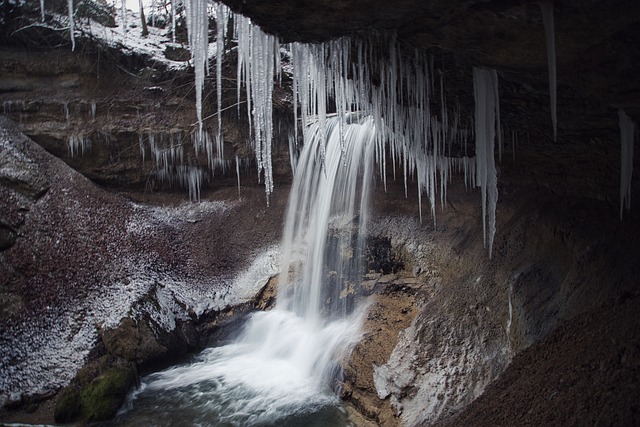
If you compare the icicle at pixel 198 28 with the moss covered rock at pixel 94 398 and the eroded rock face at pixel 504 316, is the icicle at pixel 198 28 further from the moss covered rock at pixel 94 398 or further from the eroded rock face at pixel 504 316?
the moss covered rock at pixel 94 398

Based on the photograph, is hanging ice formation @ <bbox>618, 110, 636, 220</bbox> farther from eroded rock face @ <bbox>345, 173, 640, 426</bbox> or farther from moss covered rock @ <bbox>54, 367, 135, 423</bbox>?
moss covered rock @ <bbox>54, 367, 135, 423</bbox>

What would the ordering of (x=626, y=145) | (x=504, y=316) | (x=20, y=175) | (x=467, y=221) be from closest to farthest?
(x=626, y=145) → (x=504, y=316) → (x=467, y=221) → (x=20, y=175)

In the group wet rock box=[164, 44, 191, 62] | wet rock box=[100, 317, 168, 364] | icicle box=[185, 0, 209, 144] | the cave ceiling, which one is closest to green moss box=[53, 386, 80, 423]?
wet rock box=[100, 317, 168, 364]

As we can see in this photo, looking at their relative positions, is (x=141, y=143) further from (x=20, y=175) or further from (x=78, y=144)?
(x=20, y=175)

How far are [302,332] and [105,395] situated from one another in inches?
135

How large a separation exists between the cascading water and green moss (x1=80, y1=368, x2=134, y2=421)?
0.67 feet

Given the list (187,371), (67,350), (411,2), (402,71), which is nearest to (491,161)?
(402,71)

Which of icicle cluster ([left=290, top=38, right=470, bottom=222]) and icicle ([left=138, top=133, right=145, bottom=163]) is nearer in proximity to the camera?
icicle cluster ([left=290, top=38, right=470, bottom=222])

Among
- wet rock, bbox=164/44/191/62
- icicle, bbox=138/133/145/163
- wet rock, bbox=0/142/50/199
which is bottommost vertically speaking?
wet rock, bbox=0/142/50/199

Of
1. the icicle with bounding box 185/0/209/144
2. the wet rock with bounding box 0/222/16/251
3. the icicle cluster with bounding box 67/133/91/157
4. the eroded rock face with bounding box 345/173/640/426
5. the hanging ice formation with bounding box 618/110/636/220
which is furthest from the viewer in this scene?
the icicle cluster with bounding box 67/133/91/157

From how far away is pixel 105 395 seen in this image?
21.4ft

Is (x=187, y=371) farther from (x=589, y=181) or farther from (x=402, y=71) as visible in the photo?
(x=589, y=181)

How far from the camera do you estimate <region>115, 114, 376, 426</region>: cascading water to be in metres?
6.48

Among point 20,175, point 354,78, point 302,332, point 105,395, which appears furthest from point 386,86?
point 20,175
